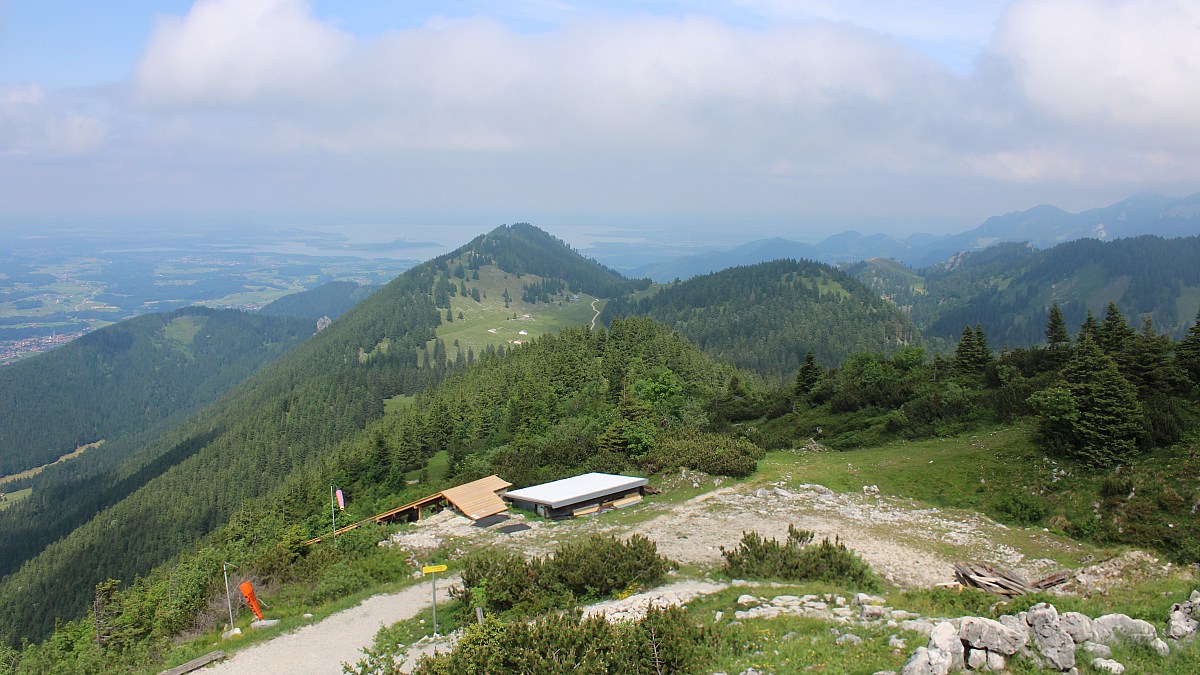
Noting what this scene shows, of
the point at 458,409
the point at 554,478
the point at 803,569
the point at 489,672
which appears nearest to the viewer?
the point at 489,672

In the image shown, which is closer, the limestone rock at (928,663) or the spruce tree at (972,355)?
the limestone rock at (928,663)

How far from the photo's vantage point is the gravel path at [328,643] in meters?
15.6

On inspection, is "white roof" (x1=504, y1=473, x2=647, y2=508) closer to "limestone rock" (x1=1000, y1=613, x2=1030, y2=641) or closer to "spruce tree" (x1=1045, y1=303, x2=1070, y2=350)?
"limestone rock" (x1=1000, y1=613, x2=1030, y2=641)

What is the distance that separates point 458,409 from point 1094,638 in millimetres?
64823

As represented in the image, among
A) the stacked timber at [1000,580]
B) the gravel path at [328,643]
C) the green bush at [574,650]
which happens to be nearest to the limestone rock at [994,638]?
the green bush at [574,650]

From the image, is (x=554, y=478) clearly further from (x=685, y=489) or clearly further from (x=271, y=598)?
(x=271, y=598)

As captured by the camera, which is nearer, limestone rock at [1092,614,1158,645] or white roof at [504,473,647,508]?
limestone rock at [1092,614,1158,645]

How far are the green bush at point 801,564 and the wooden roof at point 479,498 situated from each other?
12603mm

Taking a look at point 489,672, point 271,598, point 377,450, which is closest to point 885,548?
point 489,672

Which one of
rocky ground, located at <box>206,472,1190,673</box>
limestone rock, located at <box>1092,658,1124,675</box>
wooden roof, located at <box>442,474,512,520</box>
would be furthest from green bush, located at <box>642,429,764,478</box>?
limestone rock, located at <box>1092,658,1124,675</box>

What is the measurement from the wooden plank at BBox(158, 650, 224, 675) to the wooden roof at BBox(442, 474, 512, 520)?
11776 millimetres

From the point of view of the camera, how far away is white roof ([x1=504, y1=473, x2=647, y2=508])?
27.2 meters

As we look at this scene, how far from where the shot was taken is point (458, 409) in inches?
2776

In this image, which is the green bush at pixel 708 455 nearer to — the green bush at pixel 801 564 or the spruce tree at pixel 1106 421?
the green bush at pixel 801 564
